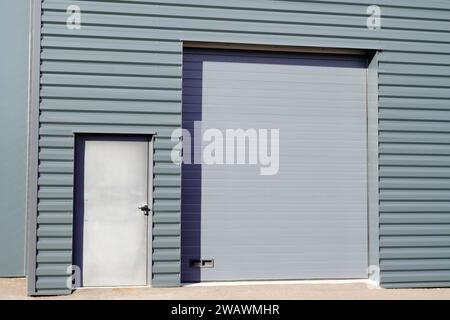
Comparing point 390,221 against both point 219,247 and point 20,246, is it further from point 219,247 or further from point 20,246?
point 20,246

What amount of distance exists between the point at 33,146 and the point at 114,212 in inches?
53.8

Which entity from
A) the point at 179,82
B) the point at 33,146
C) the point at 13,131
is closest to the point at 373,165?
the point at 179,82

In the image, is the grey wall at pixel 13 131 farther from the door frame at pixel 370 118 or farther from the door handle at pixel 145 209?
the door frame at pixel 370 118

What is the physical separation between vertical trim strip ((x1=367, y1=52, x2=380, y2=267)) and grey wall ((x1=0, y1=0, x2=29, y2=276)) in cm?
522

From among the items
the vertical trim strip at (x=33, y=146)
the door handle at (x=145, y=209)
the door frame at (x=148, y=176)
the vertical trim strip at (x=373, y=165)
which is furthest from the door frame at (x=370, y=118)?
the door handle at (x=145, y=209)

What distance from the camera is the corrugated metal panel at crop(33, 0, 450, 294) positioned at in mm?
7910

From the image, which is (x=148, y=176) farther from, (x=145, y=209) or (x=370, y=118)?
(x=370, y=118)

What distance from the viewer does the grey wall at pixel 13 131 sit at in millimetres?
9062

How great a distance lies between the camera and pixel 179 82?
322 inches

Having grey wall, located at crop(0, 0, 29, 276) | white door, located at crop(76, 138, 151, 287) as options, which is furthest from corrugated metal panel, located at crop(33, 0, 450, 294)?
grey wall, located at crop(0, 0, 29, 276)

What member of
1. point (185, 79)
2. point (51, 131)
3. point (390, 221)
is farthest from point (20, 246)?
point (390, 221)

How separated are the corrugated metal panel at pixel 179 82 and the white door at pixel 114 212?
22cm

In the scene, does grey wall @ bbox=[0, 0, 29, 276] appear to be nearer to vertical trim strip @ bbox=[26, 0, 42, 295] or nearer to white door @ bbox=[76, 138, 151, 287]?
vertical trim strip @ bbox=[26, 0, 42, 295]
